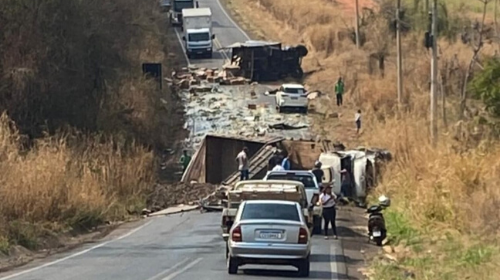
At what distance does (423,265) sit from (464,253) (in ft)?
2.84

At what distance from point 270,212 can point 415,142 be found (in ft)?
75.3

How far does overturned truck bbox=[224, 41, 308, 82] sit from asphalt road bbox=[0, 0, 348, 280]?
40348mm

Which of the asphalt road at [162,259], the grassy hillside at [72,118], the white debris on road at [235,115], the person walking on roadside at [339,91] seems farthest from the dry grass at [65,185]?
the person walking on roadside at [339,91]

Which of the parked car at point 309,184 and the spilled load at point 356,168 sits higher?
the parked car at point 309,184

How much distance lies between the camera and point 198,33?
278ft

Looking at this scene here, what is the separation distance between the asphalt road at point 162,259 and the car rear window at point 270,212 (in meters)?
1.18

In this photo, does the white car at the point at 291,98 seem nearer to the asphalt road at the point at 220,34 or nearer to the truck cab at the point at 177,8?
the asphalt road at the point at 220,34

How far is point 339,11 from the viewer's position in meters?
105

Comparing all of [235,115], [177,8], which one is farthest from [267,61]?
[177,8]

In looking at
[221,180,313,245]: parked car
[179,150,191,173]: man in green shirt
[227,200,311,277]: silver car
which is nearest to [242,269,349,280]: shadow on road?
[227,200,311,277]: silver car

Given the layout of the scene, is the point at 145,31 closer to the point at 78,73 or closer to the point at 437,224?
the point at 78,73

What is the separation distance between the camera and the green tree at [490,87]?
4409 cm

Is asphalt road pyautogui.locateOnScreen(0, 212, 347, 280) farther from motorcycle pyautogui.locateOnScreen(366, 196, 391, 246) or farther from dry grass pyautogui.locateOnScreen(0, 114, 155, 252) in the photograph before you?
dry grass pyautogui.locateOnScreen(0, 114, 155, 252)

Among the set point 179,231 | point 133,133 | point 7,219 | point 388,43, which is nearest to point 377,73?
point 388,43
